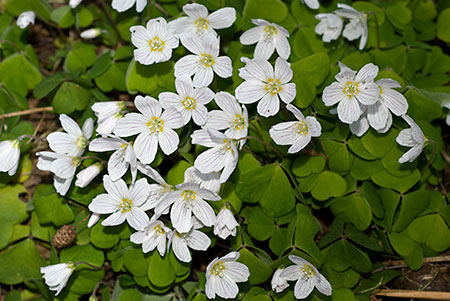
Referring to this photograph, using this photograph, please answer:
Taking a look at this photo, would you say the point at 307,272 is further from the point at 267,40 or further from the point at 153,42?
the point at 153,42

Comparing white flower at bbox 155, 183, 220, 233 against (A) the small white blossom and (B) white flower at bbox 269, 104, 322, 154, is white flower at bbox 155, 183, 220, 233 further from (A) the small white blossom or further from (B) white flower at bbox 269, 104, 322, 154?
(A) the small white blossom

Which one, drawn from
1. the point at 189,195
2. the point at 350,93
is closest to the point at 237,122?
the point at 189,195

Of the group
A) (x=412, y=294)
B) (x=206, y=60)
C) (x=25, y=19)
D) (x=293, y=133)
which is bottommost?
(x=412, y=294)

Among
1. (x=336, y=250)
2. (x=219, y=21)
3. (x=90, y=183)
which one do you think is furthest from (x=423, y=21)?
(x=90, y=183)

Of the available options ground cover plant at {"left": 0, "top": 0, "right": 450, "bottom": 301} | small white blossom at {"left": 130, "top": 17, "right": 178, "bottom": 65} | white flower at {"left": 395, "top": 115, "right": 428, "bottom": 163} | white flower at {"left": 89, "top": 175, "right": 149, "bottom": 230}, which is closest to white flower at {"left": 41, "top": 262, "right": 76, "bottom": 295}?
ground cover plant at {"left": 0, "top": 0, "right": 450, "bottom": 301}

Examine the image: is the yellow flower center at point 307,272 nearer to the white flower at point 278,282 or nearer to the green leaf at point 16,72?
the white flower at point 278,282

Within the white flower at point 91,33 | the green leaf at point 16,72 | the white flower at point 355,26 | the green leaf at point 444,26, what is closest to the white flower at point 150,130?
the white flower at point 91,33
